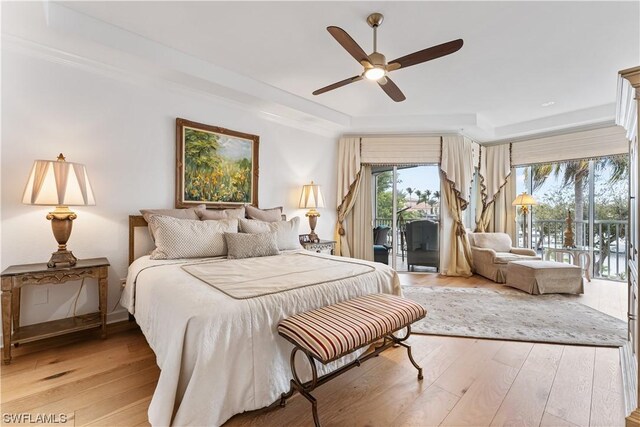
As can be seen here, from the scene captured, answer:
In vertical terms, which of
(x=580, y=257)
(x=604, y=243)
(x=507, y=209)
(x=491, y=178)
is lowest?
(x=580, y=257)

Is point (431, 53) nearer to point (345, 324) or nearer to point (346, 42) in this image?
point (346, 42)

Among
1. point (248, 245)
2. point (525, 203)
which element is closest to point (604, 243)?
point (525, 203)

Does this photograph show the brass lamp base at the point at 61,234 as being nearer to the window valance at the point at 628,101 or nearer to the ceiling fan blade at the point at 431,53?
the ceiling fan blade at the point at 431,53

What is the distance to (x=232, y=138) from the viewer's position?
11.8 ft

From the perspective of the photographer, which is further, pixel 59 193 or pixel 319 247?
pixel 319 247

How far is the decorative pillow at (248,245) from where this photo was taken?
269cm

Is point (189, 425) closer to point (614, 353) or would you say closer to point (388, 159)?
point (614, 353)

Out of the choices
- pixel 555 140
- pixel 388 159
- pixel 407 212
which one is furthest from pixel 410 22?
pixel 555 140

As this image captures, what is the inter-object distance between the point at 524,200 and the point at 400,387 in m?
4.57

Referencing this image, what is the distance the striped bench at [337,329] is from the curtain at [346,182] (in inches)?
124

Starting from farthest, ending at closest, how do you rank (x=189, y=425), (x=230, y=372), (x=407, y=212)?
(x=407, y=212)
(x=230, y=372)
(x=189, y=425)

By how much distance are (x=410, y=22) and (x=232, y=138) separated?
7.77 ft

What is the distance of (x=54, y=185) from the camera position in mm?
2174

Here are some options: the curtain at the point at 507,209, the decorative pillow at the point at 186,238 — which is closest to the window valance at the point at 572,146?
the curtain at the point at 507,209
